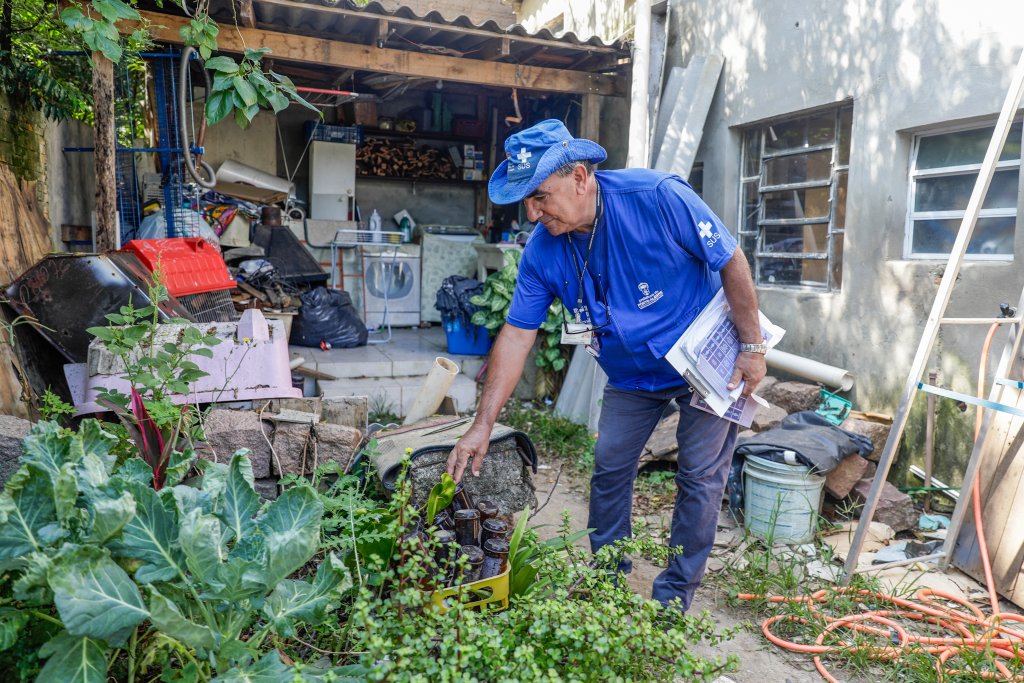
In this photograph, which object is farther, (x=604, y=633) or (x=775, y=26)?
(x=775, y=26)

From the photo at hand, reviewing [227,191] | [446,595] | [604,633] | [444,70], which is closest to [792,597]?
[604,633]

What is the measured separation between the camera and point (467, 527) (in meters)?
2.61

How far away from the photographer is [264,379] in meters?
4.12

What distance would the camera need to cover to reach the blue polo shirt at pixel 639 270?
2775 mm

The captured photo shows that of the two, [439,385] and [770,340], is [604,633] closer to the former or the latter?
[770,340]

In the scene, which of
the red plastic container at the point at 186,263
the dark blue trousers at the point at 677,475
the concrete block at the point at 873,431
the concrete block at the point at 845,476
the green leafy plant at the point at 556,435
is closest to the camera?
the dark blue trousers at the point at 677,475

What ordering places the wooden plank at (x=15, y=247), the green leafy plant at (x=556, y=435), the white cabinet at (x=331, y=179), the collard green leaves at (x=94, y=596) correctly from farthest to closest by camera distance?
the white cabinet at (x=331, y=179) → the green leafy plant at (x=556, y=435) → the wooden plank at (x=15, y=247) → the collard green leaves at (x=94, y=596)

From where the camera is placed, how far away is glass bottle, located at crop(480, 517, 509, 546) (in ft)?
8.38

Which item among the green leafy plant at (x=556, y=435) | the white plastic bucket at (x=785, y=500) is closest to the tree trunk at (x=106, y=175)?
the green leafy plant at (x=556, y=435)

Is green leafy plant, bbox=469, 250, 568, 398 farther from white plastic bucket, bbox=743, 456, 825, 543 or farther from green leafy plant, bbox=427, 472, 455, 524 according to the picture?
green leafy plant, bbox=427, 472, 455, 524

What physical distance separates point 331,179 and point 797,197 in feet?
18.9

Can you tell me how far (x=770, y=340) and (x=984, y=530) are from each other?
1702 mm

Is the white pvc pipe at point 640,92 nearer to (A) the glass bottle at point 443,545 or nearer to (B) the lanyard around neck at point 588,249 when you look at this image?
(B) the lanyard around neck at point 588,249

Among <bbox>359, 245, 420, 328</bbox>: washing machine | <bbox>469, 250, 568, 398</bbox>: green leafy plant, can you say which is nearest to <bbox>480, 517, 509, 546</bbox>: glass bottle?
<bbox>469, 250, 568, 398</bbox>: green leafy plant
